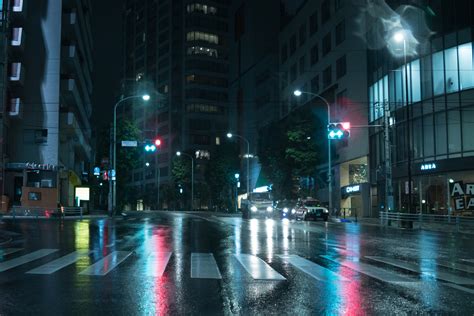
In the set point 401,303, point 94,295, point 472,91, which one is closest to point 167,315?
point 94,295

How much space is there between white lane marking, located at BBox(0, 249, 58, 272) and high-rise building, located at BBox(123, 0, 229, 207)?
101451 mm

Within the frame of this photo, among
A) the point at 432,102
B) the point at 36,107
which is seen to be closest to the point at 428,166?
the point at 432,102

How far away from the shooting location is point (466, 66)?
38.5m

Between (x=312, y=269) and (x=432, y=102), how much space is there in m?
31.9

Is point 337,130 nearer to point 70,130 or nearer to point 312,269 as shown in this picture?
point 312,269

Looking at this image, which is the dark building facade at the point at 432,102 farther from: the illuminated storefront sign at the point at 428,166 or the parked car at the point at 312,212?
the parked car at the point at 312,212

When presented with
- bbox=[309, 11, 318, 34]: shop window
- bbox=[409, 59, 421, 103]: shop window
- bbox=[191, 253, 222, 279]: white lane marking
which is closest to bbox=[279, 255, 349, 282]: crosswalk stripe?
bbox=[191, 253, 222, 279]: white lane marking

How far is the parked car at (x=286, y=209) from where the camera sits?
5119cm

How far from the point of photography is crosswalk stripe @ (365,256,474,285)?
37.4 ft

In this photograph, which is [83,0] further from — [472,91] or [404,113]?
[472,91]

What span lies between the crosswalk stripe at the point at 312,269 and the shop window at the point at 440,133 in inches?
1099

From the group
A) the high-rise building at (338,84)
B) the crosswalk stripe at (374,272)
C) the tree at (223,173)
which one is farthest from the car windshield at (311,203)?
the tree at (223,173)

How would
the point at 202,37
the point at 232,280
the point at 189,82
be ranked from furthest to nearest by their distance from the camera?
1. the point at 202,37
2. the point at 189,82
3. the point at 232,280

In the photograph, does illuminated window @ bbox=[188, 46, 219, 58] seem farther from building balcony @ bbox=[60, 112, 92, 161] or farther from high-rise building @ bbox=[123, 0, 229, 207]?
building balcony @ bbox=[60, 112, 92, 161]
